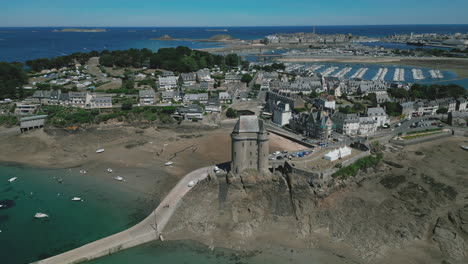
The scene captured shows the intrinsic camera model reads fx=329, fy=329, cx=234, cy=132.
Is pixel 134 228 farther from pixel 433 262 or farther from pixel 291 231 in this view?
pixel 433 262

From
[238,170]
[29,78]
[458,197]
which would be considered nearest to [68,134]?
[238,170]

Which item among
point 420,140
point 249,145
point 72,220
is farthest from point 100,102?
point 420,140

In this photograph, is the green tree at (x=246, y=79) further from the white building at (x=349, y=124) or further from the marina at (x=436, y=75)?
the marina at (x=436, y=75)

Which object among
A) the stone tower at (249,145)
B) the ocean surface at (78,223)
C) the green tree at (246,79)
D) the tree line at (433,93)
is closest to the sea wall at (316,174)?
the stone tower at (249,145)

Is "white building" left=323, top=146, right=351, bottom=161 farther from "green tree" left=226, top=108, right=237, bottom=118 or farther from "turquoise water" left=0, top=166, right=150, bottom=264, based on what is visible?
"green tree" left=226, top=108, right=237, bottom=118

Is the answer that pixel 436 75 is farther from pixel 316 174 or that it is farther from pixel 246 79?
pixel 316 174
